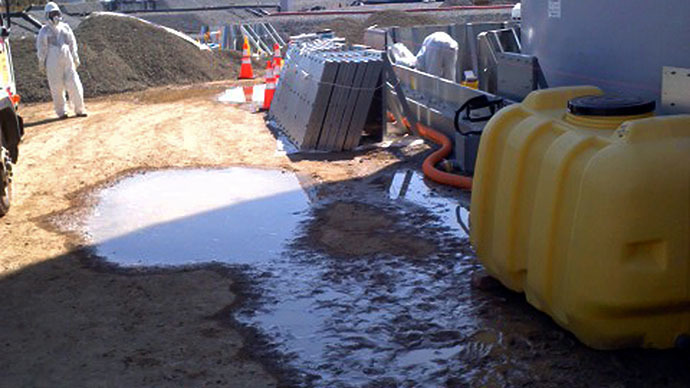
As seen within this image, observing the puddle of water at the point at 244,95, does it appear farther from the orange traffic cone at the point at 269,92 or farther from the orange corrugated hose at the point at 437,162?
the orange corrugated hose at the point at 437,162

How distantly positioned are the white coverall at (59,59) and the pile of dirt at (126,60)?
3413 millimetres

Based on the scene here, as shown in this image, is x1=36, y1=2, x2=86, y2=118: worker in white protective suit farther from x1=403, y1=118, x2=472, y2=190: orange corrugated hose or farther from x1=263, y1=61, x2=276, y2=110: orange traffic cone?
x1=403, y1=118, x2=472, y2=190: orange corrugated hose

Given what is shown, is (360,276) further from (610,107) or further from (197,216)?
(197,216)

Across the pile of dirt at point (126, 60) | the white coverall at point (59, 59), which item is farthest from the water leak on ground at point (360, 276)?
the pile of dirt at point (126, 60)

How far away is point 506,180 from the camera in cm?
522

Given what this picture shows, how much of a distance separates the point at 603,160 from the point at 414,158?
21.3 feet

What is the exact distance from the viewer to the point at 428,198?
870 centimetres

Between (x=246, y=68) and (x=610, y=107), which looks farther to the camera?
(x=246, y=68)

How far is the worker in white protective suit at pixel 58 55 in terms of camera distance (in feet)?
50.4

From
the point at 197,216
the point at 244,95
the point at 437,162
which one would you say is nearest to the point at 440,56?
the point at 437,162

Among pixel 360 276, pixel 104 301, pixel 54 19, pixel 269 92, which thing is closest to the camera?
pixel 104 301

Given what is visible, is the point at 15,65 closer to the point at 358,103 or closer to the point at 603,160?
the point at 358,103

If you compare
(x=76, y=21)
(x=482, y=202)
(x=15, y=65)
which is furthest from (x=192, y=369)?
(x=76, y=21)

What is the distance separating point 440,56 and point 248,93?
6.50m
